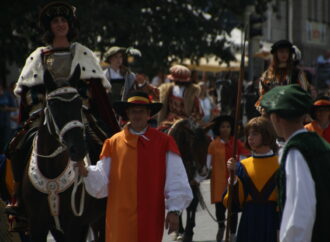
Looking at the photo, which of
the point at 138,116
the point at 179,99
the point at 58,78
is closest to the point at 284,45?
the point at 179,99

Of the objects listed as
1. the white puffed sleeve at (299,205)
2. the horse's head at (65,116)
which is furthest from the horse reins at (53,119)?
the white puffed sleeve at (299,205)

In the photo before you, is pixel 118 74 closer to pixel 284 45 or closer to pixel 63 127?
pixel 284 45

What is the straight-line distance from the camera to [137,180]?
7.11 meters

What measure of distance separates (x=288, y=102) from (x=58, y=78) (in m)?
3.40

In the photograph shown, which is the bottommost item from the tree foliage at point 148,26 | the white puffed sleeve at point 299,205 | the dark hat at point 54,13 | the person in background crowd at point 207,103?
the white puffed sleeve at point 299,205

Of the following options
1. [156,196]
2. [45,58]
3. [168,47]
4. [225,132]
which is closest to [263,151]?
[156,196]

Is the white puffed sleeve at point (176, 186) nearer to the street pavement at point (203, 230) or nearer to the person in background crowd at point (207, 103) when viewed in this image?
the street pavement at point (203, 230)

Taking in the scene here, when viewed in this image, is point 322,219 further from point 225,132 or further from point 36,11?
point 36,11

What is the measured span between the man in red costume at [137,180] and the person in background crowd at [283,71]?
3443mm

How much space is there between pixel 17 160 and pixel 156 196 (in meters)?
1.84

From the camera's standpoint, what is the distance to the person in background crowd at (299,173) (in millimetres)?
4797

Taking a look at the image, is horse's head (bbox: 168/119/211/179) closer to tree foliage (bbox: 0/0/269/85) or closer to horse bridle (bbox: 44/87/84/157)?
horse bridle (bbox: 44/87/84/157)

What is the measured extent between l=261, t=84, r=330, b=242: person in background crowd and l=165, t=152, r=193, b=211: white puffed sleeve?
1890mm

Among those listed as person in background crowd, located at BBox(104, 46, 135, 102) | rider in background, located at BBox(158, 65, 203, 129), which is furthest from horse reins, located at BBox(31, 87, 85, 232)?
rider in background, located at BBox(158, 65, 203, 129)
